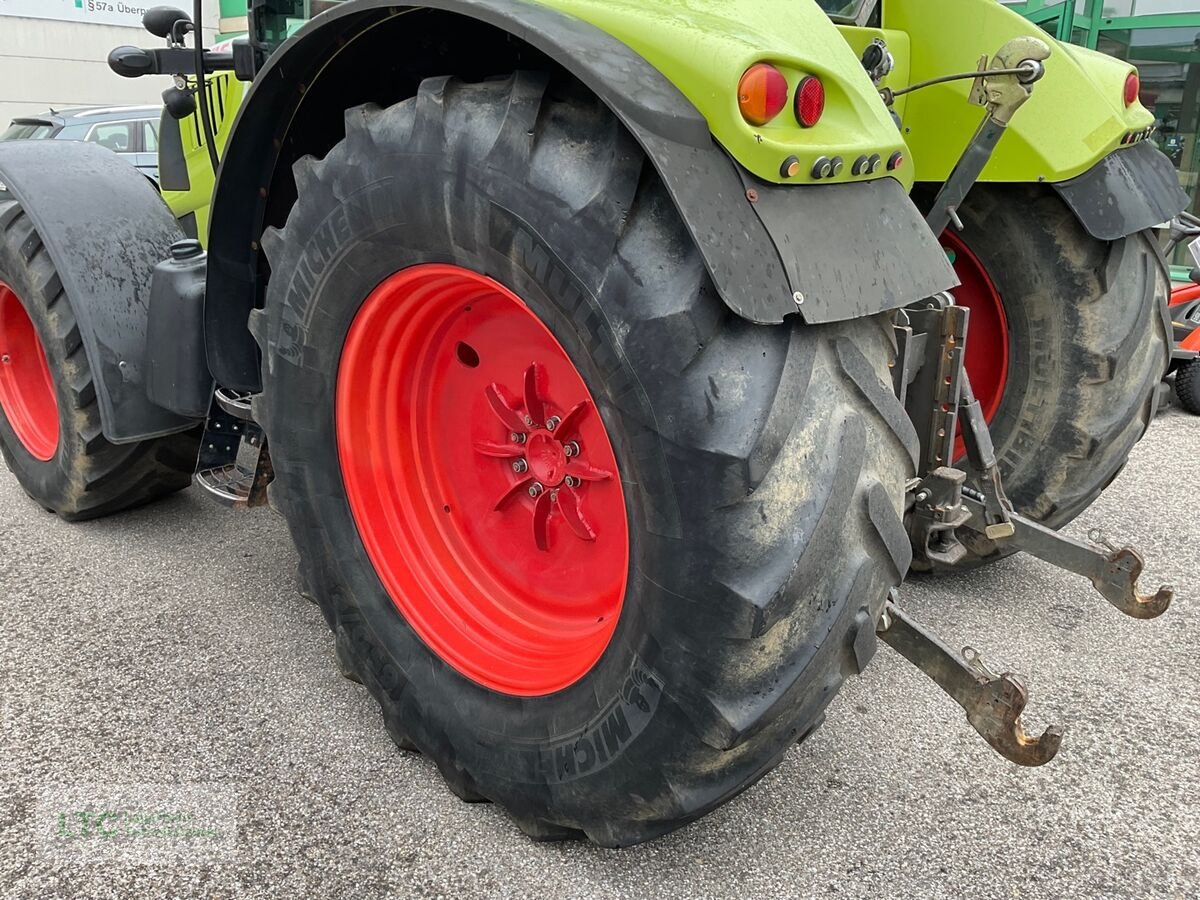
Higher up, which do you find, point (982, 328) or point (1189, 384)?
point (982, 328)

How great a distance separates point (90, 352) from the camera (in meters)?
2.67

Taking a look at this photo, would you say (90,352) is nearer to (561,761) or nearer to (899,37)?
(561,761)

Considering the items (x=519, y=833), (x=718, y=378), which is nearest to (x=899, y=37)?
(x=718, y=378)

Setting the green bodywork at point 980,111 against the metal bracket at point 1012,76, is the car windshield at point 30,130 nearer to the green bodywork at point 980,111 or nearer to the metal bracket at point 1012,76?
the green bodywork at point 980,111

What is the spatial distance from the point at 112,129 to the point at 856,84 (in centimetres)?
917

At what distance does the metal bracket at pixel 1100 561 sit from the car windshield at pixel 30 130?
30.0 ft

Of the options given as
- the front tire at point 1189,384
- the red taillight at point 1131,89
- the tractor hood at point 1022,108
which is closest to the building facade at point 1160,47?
the front tire at point 1189,384

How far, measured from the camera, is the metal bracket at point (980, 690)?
1635mm

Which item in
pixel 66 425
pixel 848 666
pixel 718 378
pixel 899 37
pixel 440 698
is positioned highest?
pixel 899 37

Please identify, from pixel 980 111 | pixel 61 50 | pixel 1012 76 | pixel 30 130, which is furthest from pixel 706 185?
pixel 61 50

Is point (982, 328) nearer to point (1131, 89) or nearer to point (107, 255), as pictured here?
point (1131, 89)

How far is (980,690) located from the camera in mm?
1669

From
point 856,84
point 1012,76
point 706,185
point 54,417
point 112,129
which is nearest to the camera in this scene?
point 706,185

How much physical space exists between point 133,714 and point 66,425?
1264 millimetres
